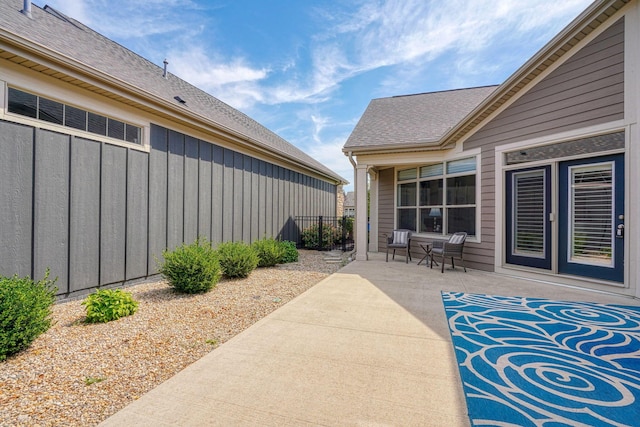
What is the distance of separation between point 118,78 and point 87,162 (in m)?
1.31

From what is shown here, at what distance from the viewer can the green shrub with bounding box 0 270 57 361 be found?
2.38 meters

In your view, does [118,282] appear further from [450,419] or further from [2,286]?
[450,419]

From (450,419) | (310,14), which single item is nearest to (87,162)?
(450,419)

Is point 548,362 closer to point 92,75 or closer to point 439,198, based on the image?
point 439,198

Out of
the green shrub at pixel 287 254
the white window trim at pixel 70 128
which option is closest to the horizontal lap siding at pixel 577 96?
the green shrub at pixel 287 254

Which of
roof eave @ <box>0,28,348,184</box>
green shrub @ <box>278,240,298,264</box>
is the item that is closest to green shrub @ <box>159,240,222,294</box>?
roof eave @ <box>0,28,348,184</box>

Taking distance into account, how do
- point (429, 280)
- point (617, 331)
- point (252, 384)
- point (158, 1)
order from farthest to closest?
point (158, 1), point (429, 280), point (617, 331), point (252, 384)

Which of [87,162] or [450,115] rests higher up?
[450,115]

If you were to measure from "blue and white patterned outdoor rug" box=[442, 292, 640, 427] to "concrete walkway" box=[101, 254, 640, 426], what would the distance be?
0.18m

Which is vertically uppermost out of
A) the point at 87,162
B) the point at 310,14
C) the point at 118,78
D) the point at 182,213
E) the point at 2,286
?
the point at 310,14

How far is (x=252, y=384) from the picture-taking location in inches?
83.7

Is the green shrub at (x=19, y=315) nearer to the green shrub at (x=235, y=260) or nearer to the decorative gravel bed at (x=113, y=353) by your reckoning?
the decorative gravel bed at (x=113, y=353)

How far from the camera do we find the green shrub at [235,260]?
5.39m

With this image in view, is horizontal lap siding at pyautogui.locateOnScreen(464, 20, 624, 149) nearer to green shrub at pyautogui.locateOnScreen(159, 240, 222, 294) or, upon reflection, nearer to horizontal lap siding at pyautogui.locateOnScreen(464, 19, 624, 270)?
horizontal lap siding at pyautogui.locateOnScreen(464, 19, 624, 270)
